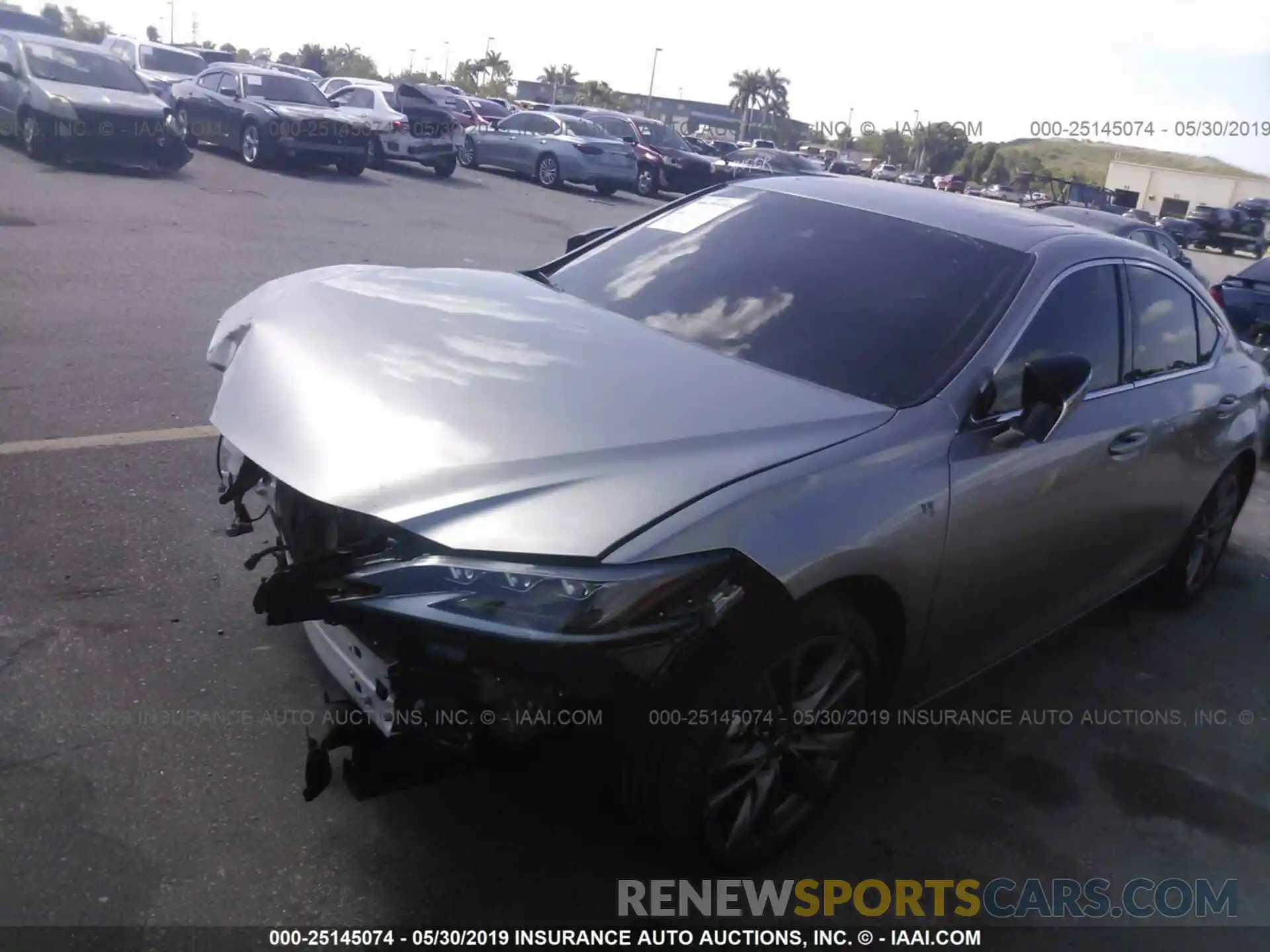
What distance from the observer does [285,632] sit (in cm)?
383

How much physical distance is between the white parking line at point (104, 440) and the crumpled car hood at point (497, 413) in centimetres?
175

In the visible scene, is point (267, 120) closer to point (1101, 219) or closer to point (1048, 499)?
point (1101, 219)

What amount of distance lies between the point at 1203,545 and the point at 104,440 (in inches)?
202

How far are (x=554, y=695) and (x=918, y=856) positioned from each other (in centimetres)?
141

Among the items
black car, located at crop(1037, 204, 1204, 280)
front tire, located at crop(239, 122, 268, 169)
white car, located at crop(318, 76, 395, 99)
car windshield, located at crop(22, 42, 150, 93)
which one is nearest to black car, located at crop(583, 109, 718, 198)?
white car, located at crop(318, 76, 395, 99)

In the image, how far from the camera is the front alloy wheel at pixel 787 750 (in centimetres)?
279

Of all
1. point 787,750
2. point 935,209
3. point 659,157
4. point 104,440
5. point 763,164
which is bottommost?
point 104,440

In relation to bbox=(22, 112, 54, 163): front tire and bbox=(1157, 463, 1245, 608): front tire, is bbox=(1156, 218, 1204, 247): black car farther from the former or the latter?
bbox=(1157, 463, 1245, 608): front tire

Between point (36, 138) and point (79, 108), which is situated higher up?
point (79, 108)

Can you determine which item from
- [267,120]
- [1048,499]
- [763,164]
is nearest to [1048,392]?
[1048,499]

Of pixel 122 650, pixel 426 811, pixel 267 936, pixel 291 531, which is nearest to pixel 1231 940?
pixel 426 811

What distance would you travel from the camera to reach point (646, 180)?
995 inches
